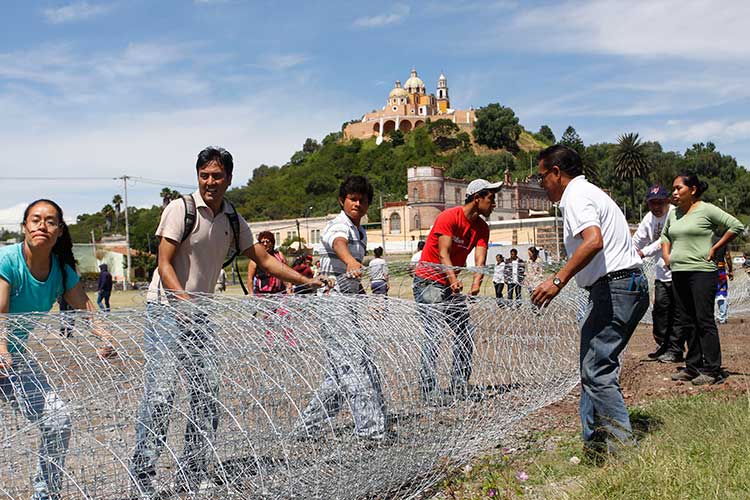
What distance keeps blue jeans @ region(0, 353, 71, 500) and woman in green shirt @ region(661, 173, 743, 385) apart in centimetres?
515

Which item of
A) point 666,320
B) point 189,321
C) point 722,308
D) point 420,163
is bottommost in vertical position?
point 722,308

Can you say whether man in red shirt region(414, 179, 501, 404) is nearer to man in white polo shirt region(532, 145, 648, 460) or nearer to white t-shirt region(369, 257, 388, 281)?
white t-shirt region(369, 257, 388, 281)

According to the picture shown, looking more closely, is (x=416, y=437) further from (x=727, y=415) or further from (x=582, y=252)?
(x=727, y=415)

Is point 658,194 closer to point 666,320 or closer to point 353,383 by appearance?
point 666,320

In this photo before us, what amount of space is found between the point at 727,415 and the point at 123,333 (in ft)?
11.5

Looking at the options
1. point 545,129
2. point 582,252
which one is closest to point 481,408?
point 582,252

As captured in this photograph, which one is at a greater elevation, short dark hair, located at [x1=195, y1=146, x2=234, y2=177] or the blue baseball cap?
short dark hair, located at [x1=195, y1=146, x2=234, y2=177]

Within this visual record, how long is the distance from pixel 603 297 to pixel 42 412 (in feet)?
9.50

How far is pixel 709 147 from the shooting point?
105188 mm

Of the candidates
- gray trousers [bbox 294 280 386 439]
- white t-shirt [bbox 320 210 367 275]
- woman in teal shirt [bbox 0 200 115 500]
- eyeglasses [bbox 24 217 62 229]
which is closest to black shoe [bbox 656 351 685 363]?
white t-shirt [bbox 320 210 367 275]

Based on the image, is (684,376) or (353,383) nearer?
(353,383)

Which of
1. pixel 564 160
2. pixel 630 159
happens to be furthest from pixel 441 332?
pixel 630 159

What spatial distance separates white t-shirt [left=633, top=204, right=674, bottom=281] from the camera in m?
7.90

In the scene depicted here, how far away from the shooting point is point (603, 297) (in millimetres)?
4309
